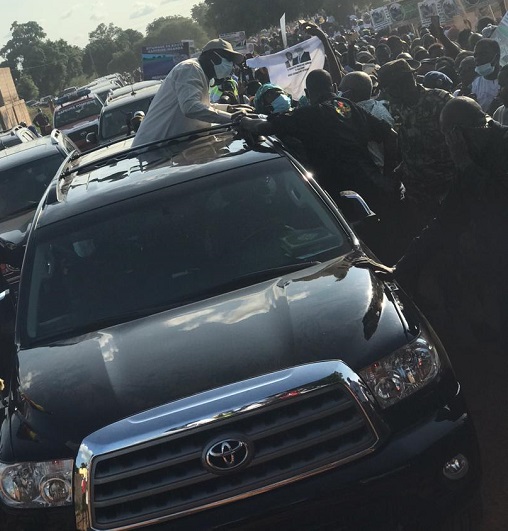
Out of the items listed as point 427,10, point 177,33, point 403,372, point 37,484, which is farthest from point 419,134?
point 177,33

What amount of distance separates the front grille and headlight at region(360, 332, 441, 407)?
0.52 ft

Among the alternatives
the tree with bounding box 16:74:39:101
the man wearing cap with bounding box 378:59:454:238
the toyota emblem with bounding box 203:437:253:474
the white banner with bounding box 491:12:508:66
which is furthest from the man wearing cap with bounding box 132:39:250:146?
the tree with bounding box 16:74:39:101

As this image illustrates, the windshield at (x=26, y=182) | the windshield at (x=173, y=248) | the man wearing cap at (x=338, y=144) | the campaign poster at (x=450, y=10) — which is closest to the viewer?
the windshield at (x=173, y=248)

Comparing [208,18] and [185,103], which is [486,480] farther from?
[208,18]

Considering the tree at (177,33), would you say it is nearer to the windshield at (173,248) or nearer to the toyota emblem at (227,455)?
the windshield at (173,248)

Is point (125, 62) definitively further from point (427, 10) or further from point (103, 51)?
point (427, 10)

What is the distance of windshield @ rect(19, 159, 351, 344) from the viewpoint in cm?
461

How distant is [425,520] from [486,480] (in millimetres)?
1159

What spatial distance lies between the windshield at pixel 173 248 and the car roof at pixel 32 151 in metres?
7.22

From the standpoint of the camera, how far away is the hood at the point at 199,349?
12.0 ft

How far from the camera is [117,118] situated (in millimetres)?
17641

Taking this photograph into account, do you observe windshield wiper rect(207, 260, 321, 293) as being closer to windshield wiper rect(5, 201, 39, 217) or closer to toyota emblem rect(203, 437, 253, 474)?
toyota emblem rect(203, 437, 253, 474)

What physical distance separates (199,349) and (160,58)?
27.0 meters

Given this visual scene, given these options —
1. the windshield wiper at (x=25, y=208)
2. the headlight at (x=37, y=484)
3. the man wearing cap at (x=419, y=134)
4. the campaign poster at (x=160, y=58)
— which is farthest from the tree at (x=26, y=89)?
the headlight at (x=37, y=484)
